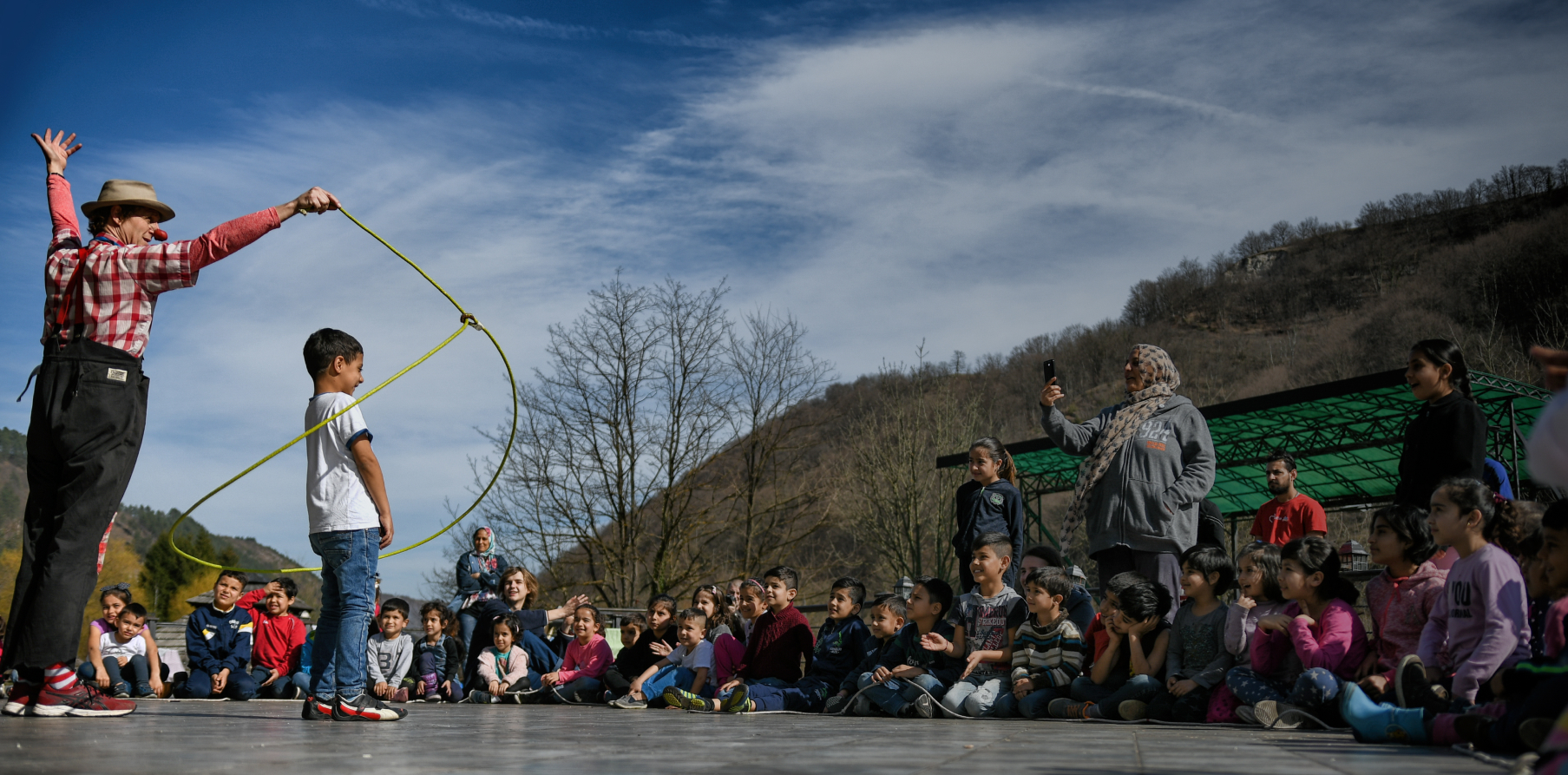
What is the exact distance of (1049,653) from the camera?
6.61m

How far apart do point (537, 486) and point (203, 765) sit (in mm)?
22817

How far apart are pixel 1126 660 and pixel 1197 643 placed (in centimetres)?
58

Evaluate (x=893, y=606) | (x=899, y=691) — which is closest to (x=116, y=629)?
(x=893, y=606)

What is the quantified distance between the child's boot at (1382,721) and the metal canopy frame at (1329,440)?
9453 mm

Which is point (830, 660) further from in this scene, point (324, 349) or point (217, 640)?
point (217, 640)

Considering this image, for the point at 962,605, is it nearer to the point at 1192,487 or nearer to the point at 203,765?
the point at 1192,487

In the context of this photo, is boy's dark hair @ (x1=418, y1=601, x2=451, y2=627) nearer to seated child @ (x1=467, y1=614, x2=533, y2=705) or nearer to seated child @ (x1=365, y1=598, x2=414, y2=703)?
seated child @ (x1=365, y1=598, x2=414, y2=703)

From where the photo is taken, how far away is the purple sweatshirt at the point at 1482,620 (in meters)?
4.12

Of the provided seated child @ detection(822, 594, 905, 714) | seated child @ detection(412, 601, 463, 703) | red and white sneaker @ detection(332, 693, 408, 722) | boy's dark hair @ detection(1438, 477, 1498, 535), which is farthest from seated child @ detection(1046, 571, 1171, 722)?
seated child @ detection(412, 601, 463, 703)

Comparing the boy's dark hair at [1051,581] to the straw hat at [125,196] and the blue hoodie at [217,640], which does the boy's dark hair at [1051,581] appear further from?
the blue hoodie at [217,640]

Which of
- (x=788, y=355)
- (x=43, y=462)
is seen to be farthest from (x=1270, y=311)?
(x=43, y=462)

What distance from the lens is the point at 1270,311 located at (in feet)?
258

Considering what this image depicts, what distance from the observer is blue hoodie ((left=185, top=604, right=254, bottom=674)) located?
1045 centimetres

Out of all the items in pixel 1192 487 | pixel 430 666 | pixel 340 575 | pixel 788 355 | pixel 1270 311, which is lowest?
pixel 430 666
